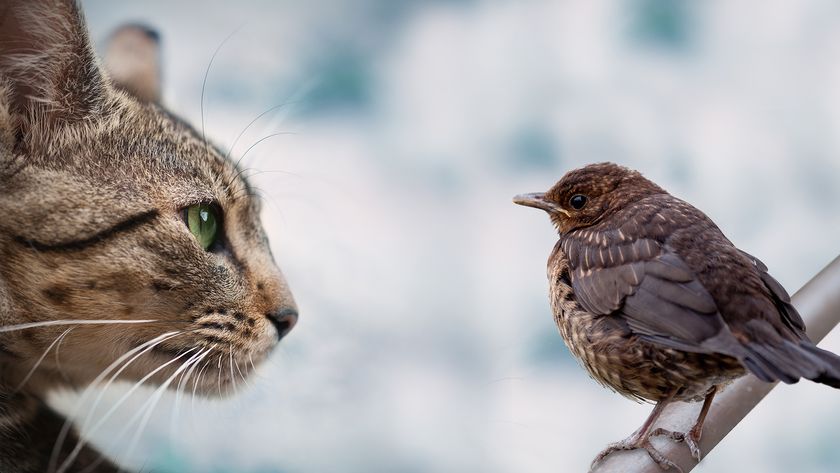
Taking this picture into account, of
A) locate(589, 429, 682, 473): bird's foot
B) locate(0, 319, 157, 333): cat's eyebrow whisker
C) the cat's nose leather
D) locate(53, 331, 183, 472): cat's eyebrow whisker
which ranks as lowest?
locate(589, 429, 682, 473): bird's foot

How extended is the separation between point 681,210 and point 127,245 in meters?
0.57

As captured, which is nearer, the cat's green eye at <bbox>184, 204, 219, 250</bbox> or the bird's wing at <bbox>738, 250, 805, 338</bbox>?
the bird's wing at <bbox>738, 250, 805, 338</bbox>

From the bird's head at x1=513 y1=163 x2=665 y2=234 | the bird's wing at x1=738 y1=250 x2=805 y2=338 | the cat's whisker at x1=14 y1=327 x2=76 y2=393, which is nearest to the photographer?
the bird's wing at x1=738 y1=250 x2=805 y2=338

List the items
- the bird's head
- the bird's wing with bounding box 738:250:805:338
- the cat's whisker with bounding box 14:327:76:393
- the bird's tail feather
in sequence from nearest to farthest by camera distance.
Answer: the bird's tail feather < the bird's wing with bounding box 738:250:805:338 < the cat's whisker with bounding box 14:327:76:393 < the bird's head

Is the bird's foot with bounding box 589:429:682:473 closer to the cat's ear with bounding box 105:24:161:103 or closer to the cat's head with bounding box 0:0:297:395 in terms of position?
the cat's head with bounding box 0:0:297:395

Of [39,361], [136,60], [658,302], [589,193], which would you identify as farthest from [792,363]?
[136,60]

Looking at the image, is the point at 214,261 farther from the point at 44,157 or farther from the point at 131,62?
the point at 131,62

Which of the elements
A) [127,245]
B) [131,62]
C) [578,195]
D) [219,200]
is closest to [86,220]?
[127,245]

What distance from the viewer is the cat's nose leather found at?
0.95 metres

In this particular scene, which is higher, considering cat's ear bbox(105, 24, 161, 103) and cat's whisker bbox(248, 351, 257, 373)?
cat's ear bbox(105, 24, 161, 103)

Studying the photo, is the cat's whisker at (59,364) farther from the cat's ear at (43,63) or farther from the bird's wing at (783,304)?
the bird's wing at (783,304)

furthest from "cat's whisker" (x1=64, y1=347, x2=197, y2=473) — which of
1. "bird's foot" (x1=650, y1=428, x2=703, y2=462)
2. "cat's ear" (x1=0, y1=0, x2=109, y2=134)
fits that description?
"bird's foot" (x1=650, y1=428, x2=703, y2=462)

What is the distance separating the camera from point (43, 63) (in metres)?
0.80

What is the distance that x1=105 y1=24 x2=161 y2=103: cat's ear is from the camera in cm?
101
